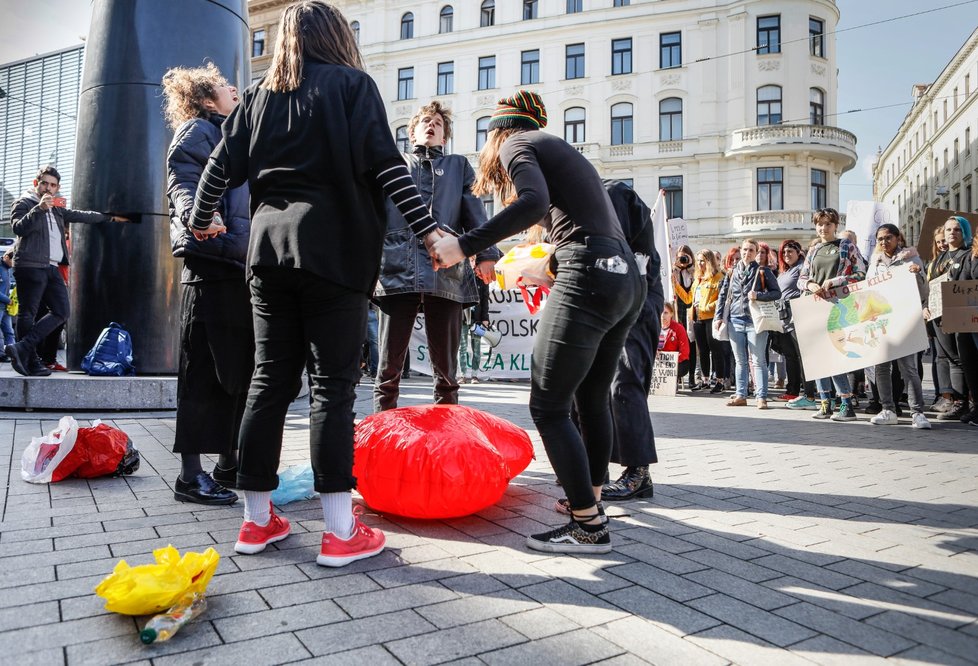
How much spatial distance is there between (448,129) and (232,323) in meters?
1.96

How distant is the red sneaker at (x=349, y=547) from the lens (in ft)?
8.70

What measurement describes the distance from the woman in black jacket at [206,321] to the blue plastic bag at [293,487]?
9.0 inches

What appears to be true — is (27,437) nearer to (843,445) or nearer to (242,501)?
(242,501)

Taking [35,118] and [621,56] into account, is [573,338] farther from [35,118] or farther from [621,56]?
[621,56]

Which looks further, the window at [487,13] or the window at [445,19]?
the window at [445,19]

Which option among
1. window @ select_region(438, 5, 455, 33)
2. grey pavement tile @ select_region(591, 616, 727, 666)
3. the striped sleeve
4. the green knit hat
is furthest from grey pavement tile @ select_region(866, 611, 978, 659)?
window @ select_region(438, 5, 455, 33)

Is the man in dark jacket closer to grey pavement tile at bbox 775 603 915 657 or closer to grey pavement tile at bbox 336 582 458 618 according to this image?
grey pavement tile at bbox 336 582 458 618

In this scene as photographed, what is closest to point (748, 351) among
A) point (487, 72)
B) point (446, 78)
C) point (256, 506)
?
point (256, 506)

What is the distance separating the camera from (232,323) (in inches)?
137

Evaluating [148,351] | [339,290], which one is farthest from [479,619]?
[148,351]

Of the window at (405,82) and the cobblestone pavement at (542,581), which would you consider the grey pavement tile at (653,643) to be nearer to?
the cobblestone pavement at (542,581)

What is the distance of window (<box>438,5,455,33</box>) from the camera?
3769 centimetres

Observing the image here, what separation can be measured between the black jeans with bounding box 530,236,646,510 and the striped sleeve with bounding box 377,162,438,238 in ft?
2.05

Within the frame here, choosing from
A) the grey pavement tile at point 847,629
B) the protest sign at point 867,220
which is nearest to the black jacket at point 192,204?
the grey pavement tile at point 847,629
